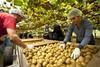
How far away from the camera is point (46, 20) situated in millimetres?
8609

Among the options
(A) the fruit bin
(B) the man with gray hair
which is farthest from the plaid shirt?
(A) the fruit bin

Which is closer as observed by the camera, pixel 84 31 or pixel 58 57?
pixel 58 57

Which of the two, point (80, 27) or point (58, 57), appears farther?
point (80, 27)

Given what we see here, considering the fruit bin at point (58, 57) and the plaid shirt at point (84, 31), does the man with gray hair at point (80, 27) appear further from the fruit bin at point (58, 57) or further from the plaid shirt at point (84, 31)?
the fruit bin at point (58, 57)

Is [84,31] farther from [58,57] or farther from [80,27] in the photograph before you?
[58,57]

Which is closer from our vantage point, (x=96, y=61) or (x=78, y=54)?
(x=96, y=61)

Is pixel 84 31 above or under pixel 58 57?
above

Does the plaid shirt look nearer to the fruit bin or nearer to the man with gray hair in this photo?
the man with gray hair

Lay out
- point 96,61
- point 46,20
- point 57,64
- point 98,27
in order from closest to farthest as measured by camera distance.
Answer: point 96,61, point 57,64, point 46,20, point 98,27

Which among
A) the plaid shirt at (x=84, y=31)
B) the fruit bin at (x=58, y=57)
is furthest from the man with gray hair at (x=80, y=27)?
the fruit bin at (x=58, y=57)

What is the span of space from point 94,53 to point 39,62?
840 mm

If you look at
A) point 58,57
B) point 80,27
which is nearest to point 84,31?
point 80,27

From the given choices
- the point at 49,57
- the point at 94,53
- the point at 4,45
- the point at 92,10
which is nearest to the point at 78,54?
the point at 94,53

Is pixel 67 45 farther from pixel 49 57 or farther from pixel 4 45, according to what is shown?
pixel 4 45
